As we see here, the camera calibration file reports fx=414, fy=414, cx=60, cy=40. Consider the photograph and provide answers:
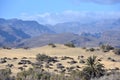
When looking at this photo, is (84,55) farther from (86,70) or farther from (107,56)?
(86,70)

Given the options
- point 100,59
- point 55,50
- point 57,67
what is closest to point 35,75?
point 57,67

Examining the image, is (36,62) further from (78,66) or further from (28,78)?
(28,78)

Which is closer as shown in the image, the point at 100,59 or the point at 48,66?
the point at 48,66

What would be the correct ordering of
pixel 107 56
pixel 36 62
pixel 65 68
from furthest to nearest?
pixel 107 56
pixel 36 62
pixel 65 68

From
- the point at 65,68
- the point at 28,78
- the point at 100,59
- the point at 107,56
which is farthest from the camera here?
the point at 107,56

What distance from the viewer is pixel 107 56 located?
7619 cm

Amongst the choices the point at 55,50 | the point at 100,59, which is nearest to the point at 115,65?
the point at 100,59

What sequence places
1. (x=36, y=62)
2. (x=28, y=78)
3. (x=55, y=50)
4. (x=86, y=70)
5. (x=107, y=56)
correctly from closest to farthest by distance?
1. (x=28, y=78)
2. (x=86, y=70)
3. (x=36, y=62)
4. (x=107, y=56)
5. (x=55, y=50)

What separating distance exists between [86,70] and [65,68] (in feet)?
36.0

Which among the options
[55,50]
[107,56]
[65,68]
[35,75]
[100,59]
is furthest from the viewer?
[55,50]

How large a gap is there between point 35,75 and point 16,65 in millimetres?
17642

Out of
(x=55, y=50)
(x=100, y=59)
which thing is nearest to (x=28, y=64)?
(x=100, y=59)

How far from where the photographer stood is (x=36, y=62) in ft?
217

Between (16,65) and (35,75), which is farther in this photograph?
(16,65)
